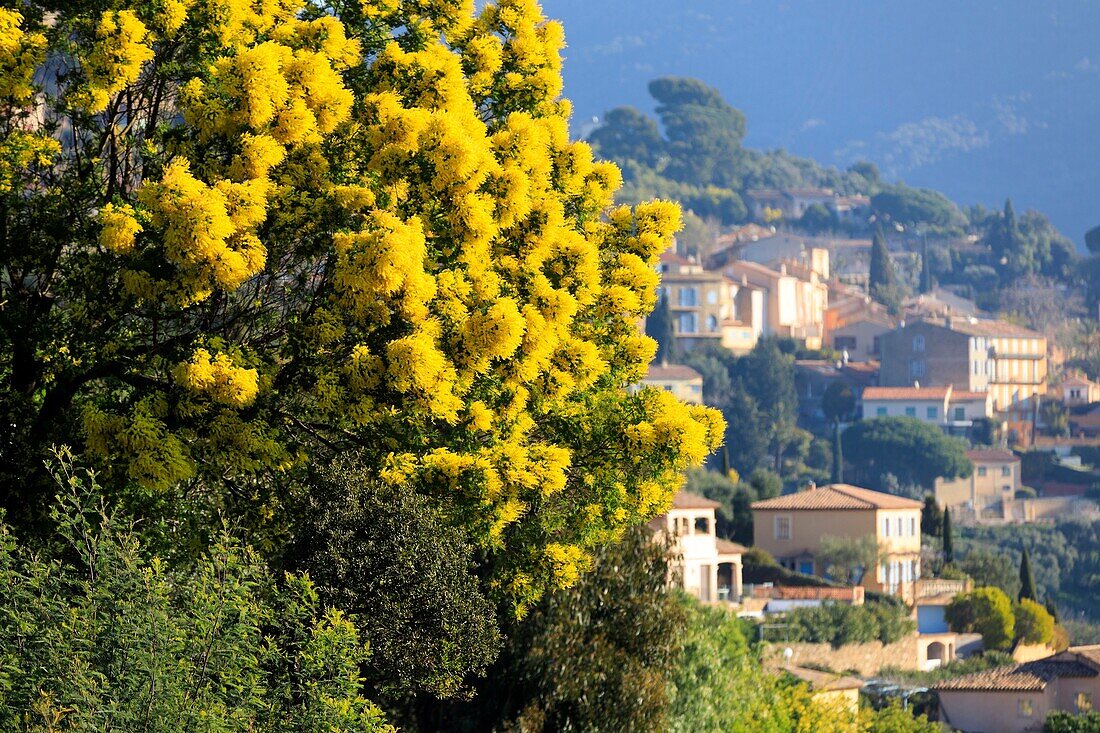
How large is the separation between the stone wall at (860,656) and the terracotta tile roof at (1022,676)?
4350 millimetres

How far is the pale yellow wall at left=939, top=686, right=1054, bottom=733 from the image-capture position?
6147 cm

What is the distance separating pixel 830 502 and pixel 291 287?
253 ft

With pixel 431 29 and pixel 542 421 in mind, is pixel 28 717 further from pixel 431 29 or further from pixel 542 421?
pixel 431 29

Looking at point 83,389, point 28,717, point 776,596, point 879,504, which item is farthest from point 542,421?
point 879,504

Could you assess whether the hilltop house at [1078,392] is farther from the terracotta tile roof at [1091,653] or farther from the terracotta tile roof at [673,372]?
the terracotta tile roof at [1091,653]

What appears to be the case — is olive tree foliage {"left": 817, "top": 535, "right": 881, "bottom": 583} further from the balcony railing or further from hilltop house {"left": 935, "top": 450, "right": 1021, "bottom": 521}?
hilltop house {"left": 935, "top": 450, "right": 1021, "bottom": 521}

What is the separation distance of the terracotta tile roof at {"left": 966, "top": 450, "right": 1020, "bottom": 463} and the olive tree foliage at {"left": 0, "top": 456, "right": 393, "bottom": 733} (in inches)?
5766

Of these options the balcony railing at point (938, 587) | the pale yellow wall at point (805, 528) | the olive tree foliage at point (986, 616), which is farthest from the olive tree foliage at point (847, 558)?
the olive tree foliage at point (986, 616)

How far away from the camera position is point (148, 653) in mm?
11117

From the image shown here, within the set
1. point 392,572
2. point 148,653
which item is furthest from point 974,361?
point 148,653

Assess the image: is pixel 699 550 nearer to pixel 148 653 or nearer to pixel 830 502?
pixel 830 502

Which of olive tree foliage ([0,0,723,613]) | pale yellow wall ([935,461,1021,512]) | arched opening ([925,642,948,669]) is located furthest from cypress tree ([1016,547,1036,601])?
olive tree foliage ([0,0,723,613])

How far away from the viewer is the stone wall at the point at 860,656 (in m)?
65.7

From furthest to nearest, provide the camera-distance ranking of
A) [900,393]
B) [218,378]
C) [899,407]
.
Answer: [899,407], [900,393], [218,378]
